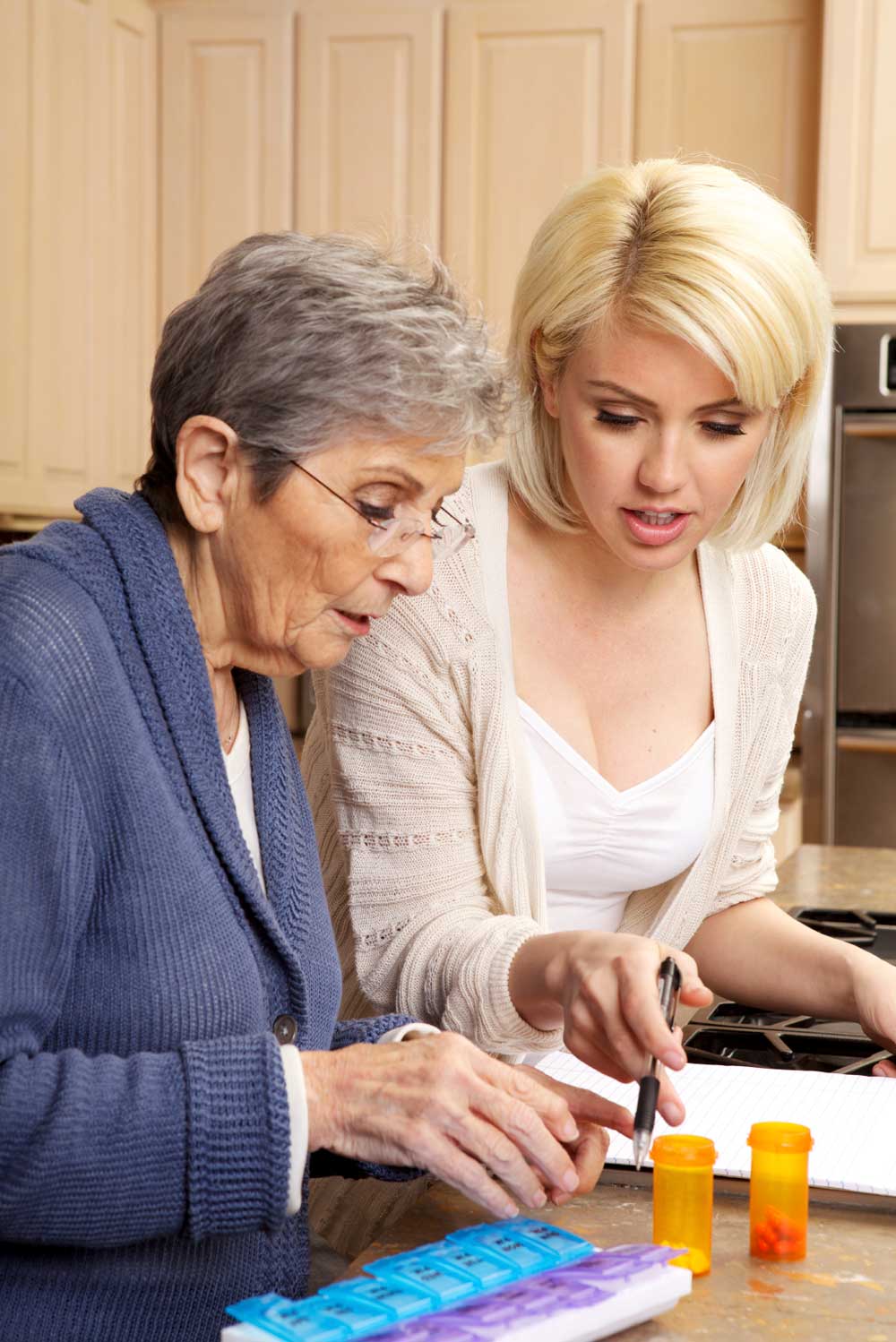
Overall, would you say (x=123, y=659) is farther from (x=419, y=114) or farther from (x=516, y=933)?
(x=419, y=114)

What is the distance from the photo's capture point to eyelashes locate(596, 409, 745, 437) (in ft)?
4.57

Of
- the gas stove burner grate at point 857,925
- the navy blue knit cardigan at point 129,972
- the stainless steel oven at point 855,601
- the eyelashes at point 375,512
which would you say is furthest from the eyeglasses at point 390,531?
the stainless steel oven at point 855,601

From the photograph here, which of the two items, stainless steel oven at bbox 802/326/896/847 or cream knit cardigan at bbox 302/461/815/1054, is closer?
cream knit cardigan at bbox 302/461/815/1054

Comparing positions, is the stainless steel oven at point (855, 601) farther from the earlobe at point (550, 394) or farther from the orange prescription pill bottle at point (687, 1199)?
the orange prescription pill bottle at point (687, 1199)

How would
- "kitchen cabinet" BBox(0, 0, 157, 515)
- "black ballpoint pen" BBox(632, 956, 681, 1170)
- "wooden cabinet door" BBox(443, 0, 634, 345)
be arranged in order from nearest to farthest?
1. "black ballpoint pen" BBox(632, 956, 681, 1170)
2. "kitchen cabinet" BBox(0, 0, 157, 515)
3. "wooden cabinet door" BBox(443, 0, 634, 345)

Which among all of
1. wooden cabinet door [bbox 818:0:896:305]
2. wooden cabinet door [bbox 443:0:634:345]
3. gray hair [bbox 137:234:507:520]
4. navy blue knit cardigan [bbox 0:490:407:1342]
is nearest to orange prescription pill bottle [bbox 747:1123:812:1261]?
navy blue knit cardigan [bbox 0:490:407:1342]

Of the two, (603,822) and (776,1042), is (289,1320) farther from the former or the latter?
(603,822)

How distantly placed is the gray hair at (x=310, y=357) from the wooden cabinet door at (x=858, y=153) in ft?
8.27

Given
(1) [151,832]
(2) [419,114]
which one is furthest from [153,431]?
(2) [419,114]

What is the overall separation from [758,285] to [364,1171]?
2.64 feet

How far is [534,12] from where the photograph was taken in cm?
370

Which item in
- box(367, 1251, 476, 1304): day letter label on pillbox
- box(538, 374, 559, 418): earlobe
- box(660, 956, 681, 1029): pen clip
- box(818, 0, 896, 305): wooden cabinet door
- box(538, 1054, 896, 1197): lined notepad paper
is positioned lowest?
box(538, 1054, 896, 1197): lined notepad paper

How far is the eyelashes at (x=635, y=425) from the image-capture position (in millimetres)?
1394

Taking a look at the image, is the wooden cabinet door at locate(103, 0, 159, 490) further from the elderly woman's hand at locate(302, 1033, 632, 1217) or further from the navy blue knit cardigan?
the elderly woman's hand at locate(302, 1033, 632, 1217)
